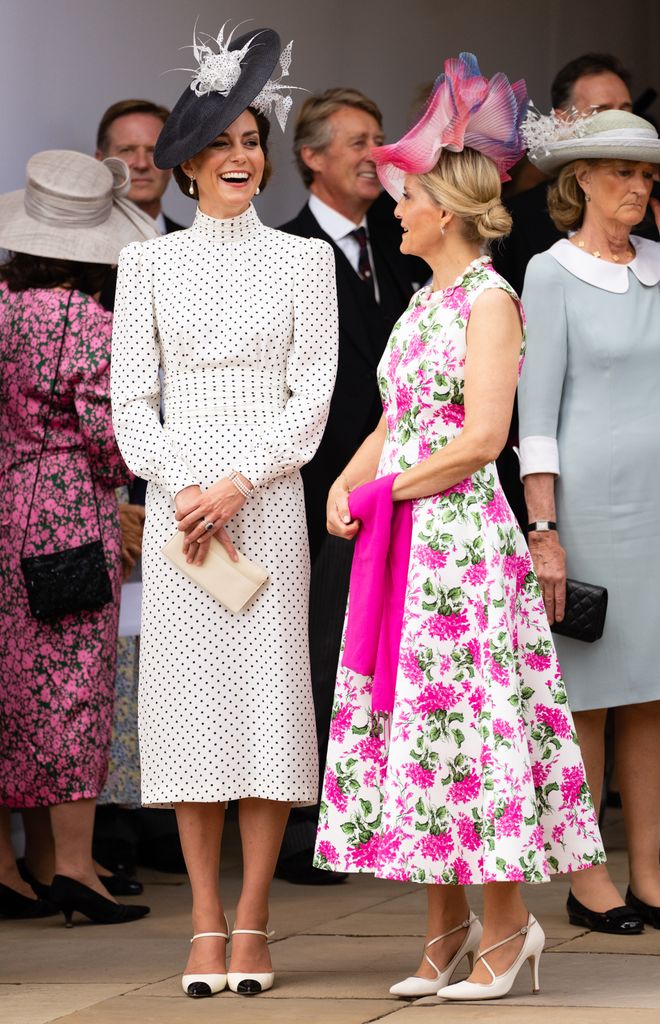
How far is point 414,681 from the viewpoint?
346 cm

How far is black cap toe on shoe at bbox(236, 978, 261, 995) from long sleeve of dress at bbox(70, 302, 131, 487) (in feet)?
4.79

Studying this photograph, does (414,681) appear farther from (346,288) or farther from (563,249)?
(346,288)

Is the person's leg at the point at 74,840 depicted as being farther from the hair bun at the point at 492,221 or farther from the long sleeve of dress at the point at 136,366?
the hair bun at the point at 492,221

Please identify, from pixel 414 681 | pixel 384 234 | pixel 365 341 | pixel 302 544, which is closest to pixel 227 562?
pixel 302 544

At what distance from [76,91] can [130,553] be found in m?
1.67

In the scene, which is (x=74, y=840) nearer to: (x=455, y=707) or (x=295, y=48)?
(x=455, y=707)

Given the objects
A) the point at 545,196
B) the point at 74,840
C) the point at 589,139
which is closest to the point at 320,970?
the point at 74,840

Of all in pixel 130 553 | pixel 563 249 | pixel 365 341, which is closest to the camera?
pixel 563 249

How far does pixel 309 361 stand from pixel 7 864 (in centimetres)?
170

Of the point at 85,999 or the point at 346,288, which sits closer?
the point at 85,999

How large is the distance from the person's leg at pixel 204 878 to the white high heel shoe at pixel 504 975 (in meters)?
0.49

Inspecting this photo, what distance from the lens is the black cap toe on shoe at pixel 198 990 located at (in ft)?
11.8

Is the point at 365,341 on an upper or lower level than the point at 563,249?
lower

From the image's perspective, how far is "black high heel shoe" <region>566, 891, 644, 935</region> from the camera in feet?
13.5
